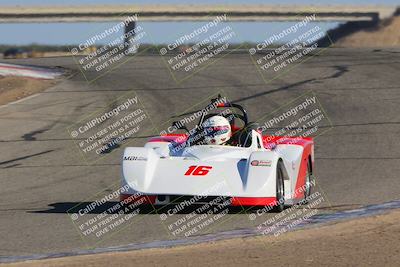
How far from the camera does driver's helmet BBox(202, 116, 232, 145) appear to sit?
14.0 m

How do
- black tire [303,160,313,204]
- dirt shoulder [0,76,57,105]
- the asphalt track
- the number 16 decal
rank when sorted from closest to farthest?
the asphalt track
the number 16 decal
black tire [303,160,313,204]
dirt shoulder [0,76,57,105]

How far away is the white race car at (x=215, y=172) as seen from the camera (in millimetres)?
12680

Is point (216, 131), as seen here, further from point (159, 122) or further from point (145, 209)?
point (159, 122)

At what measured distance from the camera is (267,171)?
12.9 m

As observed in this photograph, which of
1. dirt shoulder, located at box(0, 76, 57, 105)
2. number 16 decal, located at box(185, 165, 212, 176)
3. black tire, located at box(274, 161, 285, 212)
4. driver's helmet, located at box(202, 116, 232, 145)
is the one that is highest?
dirt shoulder, located at box(0, 76, 57, 105)

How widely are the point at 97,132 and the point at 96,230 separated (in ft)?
32.2

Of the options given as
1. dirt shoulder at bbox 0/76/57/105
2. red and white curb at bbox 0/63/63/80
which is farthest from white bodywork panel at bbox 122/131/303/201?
red and white curb at bbox 0/63/63/80

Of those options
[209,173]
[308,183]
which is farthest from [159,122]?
[209,173]

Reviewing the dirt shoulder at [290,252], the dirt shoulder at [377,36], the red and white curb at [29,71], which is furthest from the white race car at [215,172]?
the dirt shoulder at [377,36]

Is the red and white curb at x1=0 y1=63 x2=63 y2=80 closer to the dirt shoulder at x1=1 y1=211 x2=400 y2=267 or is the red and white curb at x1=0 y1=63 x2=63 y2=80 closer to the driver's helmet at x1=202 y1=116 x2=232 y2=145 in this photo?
the driver's helmet at x1=202 y1=116 x2=232 y2=145

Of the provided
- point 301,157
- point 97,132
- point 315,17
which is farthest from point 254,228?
point 315,17

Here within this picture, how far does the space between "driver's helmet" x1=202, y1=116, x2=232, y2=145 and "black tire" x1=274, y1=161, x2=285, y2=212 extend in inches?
37.9

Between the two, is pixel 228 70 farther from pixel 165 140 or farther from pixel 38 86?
pixel 165 140

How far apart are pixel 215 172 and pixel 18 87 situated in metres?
16.8
